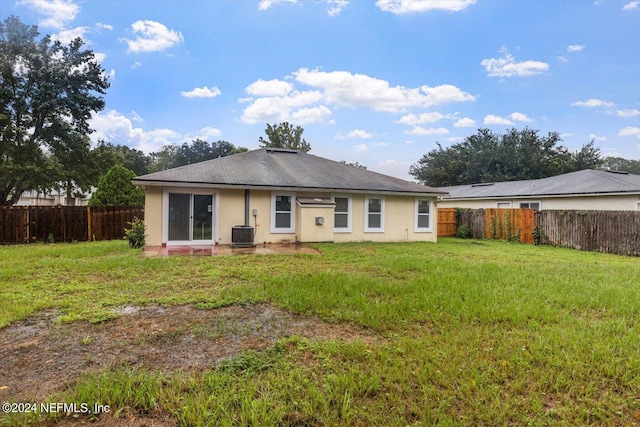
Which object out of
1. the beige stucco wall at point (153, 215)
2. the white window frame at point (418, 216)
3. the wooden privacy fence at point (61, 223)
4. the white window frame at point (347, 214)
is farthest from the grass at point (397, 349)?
the white window frame at point (418, 216)

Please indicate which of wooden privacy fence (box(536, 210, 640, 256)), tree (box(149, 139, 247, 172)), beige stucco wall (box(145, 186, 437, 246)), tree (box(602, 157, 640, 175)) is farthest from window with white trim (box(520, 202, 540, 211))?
tree (box(602, 157, 640, 175))

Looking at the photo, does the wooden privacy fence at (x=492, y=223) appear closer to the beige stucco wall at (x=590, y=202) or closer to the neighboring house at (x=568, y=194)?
the neighboring house at (x=568, y=194)

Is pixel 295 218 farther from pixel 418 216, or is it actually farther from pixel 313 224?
pixel 418 216

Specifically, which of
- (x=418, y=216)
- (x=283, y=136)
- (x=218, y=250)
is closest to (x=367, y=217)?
(x=418, y=216)

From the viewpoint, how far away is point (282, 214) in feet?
41.0

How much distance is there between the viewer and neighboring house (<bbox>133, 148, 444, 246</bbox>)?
1112 cm

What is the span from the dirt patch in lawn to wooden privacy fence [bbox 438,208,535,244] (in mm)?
13886

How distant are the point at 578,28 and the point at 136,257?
18.4m

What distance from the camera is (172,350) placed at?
3.34 metres

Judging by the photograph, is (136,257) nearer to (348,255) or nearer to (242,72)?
(348,255)

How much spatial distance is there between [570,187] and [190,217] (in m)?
18.0

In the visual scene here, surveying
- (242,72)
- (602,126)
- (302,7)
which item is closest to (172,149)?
(242,72)

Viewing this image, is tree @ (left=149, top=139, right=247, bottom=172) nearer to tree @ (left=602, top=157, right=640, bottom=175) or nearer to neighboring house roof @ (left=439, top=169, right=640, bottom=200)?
neighboring house roof @ (left=439, top=169, right=640, bottom=200)

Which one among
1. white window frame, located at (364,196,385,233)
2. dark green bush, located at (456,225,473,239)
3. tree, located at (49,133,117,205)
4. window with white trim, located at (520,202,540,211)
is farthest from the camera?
tree, located at (49,133,117,205)
